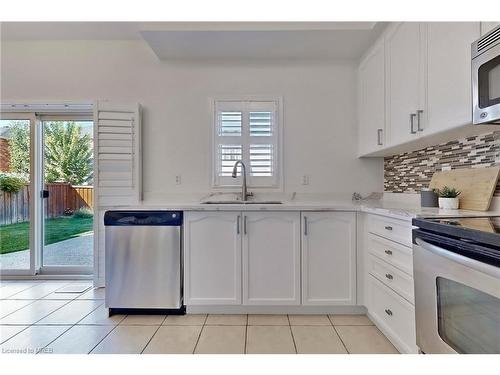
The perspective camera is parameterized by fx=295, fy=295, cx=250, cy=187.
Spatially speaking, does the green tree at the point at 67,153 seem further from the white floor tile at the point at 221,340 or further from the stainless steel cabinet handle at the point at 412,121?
the stainless steel cabinet handle at the point at 412,121

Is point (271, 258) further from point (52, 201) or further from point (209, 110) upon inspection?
point (52, 201)

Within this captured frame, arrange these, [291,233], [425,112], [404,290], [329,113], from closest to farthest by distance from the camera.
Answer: [404,290] → [425,112] → [291,233] → [329,113]

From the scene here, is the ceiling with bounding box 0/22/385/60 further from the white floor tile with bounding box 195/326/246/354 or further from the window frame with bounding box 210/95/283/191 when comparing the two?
the white floor tile with bounding box 195/326/246/354

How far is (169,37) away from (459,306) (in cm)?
267

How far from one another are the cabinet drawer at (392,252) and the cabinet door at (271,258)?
0.55 m

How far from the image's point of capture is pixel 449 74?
1589mm

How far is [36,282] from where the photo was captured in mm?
3195

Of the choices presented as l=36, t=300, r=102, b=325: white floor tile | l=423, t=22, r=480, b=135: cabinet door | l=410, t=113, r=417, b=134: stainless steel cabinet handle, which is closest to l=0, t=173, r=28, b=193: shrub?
l=36, t=300, r=102, b=325: white floor tile

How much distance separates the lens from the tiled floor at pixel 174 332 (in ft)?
6.21

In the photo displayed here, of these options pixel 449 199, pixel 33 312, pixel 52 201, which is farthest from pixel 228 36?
pixel 33 312

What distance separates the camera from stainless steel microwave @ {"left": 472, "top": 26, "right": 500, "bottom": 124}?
1.27m

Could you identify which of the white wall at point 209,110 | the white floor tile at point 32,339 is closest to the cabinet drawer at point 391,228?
the white wall at point 209,110
